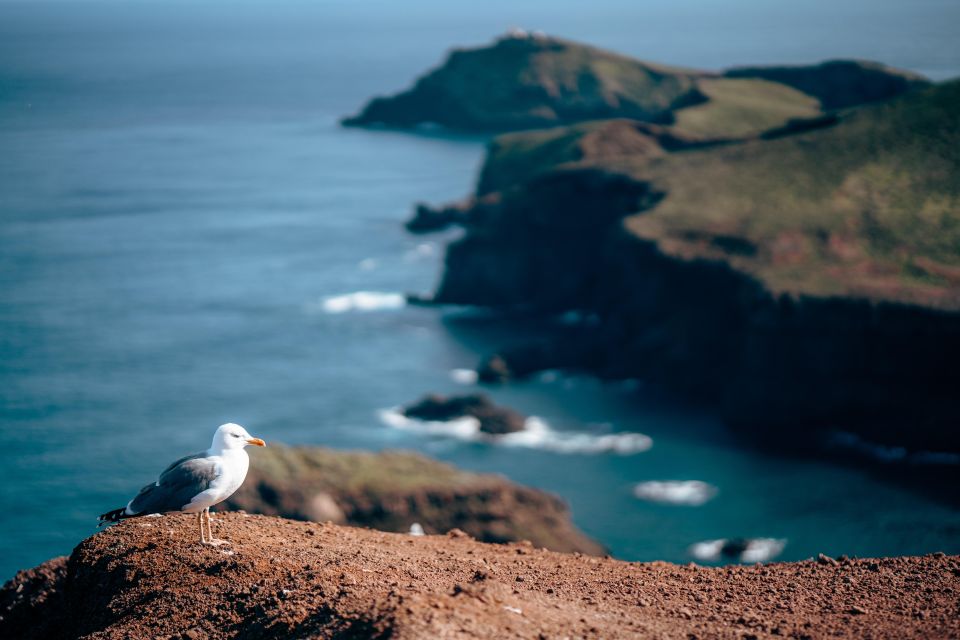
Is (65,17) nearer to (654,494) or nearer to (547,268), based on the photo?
(547,268)

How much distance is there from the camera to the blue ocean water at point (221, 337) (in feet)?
186

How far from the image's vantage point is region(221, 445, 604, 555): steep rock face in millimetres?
47719

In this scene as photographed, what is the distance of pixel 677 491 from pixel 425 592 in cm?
5114

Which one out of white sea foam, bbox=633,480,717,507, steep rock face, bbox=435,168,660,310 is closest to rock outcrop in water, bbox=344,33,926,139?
steep rock face, bbox=435,168,660,310

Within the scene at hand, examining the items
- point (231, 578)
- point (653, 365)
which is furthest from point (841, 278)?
point (231, 578)

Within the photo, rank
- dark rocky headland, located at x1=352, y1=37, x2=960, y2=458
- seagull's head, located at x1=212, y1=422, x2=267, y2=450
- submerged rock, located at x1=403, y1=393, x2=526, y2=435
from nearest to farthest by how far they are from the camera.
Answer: seagull's head, located at x1=212, y1=422, x2=267, y2=450 → dark rocky headland, located at x1=352, y1=37, x2=960, y2=458 → submerged rock, located at x1=403, y1=393, x2=526, y2=435

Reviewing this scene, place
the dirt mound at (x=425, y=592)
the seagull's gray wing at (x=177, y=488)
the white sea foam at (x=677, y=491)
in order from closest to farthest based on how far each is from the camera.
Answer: the dirt mound at (x=425, y=592) → the seagull's gray wing at (x=177, y=488) → the white sea foam at (x=677, y=491)

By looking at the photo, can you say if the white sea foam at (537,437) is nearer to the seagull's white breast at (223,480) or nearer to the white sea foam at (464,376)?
the white sea foam at (464,376)

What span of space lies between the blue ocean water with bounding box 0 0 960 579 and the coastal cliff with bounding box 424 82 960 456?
5.13 meters

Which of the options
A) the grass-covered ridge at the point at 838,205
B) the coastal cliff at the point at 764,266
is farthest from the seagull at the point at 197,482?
the grass-covered ridge at the point at 838,205

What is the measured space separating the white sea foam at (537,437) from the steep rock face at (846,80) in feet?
317

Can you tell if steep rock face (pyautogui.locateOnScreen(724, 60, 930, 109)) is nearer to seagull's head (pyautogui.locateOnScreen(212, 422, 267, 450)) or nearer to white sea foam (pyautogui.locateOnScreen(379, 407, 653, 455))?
white sea foam (pyautogui.locateOnScreen(379, 407, 653, 455))

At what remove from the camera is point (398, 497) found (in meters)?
49.6

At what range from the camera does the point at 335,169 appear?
495 ft
